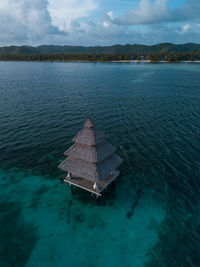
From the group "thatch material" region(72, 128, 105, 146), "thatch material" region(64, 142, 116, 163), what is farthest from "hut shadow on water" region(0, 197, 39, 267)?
"thatch material" region(72, 128, 105, 146)

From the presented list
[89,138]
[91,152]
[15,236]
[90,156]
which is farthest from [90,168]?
[15,236]

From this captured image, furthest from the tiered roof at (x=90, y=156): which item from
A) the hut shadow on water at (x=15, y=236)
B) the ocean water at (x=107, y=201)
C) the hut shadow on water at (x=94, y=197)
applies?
the hut shadow on water at (x=15, y=236)

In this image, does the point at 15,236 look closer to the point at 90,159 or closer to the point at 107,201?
the point at 107,201

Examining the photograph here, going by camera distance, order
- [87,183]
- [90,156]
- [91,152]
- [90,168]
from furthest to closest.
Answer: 1. [87,183]
2. [90,168]
3. [91,152]
4. [90,156]

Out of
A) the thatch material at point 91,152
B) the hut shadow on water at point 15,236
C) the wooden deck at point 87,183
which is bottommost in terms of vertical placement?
the hut shadow on water at point 15,236

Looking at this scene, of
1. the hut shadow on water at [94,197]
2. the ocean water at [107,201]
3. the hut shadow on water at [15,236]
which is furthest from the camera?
the hut shadow on water at [94,197]

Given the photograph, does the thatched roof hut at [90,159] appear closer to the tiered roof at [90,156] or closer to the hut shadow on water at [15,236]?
the tiered roof at [90,156]

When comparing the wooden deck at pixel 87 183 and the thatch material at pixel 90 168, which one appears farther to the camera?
the wooden deck at pixel 87 183

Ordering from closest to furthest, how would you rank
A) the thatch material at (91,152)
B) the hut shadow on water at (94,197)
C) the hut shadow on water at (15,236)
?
the hut shadow on water at (15,236)
the thatch material at (91,152)
the hut shadow on water at (94,197)
